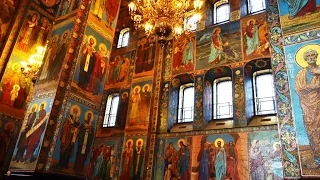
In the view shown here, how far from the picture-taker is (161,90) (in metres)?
11.6

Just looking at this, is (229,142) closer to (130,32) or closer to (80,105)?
(80,105)

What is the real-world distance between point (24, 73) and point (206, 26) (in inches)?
306

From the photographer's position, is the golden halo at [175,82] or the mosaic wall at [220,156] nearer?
the mosaic wall at [220,156]

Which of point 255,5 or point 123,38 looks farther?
point 123,38

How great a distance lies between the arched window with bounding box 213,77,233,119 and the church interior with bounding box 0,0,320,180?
4cm

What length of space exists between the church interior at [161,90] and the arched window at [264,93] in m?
0.04

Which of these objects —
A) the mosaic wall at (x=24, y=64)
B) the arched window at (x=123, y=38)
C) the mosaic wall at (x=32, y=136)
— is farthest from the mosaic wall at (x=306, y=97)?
the arched window at (x=123, y=38)

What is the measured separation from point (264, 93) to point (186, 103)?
3.17 meters

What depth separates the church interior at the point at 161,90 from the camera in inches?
209

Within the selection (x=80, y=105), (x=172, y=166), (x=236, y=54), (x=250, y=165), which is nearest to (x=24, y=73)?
(x=80, y=105)

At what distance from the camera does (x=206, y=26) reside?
11570 millimetres

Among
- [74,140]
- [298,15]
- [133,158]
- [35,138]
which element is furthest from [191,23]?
[35,138]

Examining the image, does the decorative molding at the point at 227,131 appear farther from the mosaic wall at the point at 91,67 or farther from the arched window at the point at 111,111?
the mosaic wall at the point at 91,67

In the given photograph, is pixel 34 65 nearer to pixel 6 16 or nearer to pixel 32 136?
pixel 6 16
